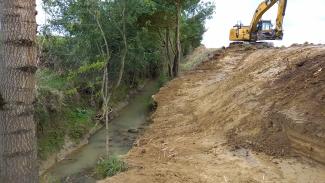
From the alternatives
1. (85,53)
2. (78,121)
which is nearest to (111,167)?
(78,121)

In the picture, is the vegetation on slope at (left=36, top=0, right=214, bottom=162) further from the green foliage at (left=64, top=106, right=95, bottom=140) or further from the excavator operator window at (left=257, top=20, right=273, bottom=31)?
the excavator operator window at (left=257, top=20, right=273, bottom=31)

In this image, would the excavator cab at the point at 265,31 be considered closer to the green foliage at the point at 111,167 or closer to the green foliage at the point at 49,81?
the green foliage at the point at 49,81

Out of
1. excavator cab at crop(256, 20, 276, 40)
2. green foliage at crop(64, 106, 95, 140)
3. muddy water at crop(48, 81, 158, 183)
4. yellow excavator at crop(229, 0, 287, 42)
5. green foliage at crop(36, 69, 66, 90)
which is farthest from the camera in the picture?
excavator cab at crop(256, 20, 276, 40)

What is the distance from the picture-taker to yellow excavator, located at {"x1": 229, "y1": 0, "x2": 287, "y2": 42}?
18.9 meters

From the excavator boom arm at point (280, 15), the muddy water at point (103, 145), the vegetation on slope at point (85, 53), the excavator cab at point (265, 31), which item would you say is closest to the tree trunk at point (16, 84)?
the muddy water at point (103, 145)

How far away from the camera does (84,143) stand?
14.3m

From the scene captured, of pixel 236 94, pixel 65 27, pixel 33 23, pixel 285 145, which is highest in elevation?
pixel 65 27

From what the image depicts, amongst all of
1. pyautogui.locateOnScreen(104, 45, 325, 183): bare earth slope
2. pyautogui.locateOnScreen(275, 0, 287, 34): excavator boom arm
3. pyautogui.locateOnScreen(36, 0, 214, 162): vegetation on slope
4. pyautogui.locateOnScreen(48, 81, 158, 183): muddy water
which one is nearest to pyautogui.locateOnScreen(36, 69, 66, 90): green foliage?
pyautogui.locateOnScreen(36, 0, 214, 162): vegetation on slope

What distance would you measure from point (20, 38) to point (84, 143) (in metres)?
11.3

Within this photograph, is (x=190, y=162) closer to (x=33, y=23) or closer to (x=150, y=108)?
(x=33, y=23)

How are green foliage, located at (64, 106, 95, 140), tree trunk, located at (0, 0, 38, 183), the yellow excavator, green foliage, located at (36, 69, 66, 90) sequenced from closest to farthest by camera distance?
1. tree trunk, located at (0, 0, 38, 183)
2. green foliage, located at (36, 69, 66, 90)
3. green foliage, located at (64, 106, 95, 140)
4. the yellow excavator

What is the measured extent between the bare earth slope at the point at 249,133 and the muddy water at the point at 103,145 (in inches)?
59.9

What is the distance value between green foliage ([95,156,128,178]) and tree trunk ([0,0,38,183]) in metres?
4.83

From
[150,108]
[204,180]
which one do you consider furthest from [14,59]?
[150,108]
